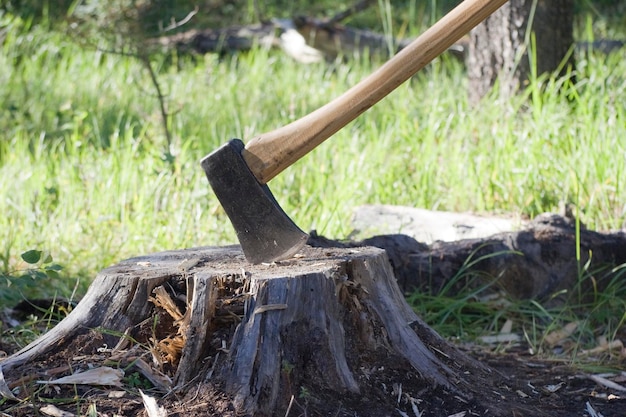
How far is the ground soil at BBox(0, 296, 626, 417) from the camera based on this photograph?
2.25 m

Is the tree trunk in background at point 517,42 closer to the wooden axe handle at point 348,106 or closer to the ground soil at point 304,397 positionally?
the wooden axe handle at point 348,106

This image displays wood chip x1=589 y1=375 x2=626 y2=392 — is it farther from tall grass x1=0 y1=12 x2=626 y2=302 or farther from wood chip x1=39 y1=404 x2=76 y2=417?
wood chip x1=39 y1=404 x2=76 y2=417

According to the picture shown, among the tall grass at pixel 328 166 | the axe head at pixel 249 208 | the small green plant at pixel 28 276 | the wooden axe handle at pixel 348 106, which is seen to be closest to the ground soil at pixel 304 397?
the small green plant at pixel 28 276

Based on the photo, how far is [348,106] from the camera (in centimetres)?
261

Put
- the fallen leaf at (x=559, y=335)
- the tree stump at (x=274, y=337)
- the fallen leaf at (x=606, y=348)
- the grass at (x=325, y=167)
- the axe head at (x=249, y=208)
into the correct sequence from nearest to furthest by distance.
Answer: the tree stump at (x=274, y=337) → the axe head at (x=249, y=208) → the fallen leaf at (x=606, y=348) → the fallen leaf at (x=559, y=335) → the grass at (x=325, y=167)

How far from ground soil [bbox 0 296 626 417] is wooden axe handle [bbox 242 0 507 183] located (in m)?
0.63

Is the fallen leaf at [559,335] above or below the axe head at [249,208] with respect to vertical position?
below

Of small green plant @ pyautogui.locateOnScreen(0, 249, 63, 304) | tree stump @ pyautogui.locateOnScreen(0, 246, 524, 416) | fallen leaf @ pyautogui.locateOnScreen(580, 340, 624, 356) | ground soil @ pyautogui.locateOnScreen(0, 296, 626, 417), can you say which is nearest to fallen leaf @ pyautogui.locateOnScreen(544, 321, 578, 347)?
fallen leaf @ pyautogui.locateOnScreen(580, 340, 624, 356)

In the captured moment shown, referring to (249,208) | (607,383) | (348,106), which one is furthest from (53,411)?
(607,383)

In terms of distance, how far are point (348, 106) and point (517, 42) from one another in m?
3.00

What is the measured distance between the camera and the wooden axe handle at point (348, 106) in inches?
101

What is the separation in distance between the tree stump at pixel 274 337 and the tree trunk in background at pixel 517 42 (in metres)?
3.05

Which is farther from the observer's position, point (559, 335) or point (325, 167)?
point (325, 167)

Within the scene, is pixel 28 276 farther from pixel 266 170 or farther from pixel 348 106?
pixel 348 106
